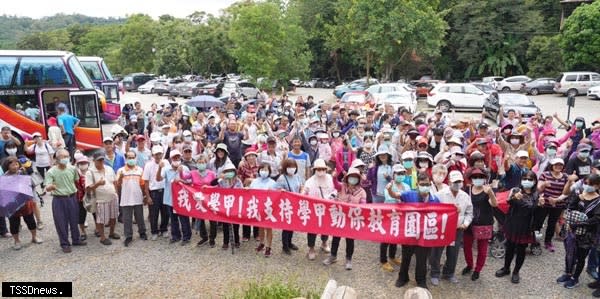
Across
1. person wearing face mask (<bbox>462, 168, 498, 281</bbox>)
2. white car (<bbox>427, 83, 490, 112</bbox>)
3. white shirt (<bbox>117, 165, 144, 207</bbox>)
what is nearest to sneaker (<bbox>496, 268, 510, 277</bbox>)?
person wearing face mask (<bbox>462, 168, 498, 281</bbox>)

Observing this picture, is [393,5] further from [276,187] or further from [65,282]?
[65,282]

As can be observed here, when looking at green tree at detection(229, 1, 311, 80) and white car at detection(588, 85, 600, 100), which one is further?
green tree at detection(229, 1, 311, 80)

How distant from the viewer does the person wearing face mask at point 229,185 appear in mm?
6902

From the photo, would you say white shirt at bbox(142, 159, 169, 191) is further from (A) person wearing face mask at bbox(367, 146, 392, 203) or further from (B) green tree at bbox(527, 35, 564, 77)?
(B) green tree at bbox(527, 35, 564, 77)

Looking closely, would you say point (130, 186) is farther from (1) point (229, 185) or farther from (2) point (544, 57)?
(2) point (544, 57)

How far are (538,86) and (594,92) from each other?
4.87m

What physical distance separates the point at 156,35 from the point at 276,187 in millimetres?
44714

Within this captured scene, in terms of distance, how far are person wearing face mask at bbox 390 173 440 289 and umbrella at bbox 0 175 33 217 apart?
5548 millimetres

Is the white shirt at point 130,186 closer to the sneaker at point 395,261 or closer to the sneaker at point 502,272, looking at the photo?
the sneaker at point 395,261

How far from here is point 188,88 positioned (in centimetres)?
3441

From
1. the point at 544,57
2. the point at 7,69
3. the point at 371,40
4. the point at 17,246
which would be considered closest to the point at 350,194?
the point at 17,246

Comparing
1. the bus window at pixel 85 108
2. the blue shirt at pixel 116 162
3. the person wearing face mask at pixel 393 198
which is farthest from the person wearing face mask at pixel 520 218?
the bus window at pixel 85 108

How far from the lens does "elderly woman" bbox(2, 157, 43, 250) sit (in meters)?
6.89

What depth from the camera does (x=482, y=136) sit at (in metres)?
8.06
